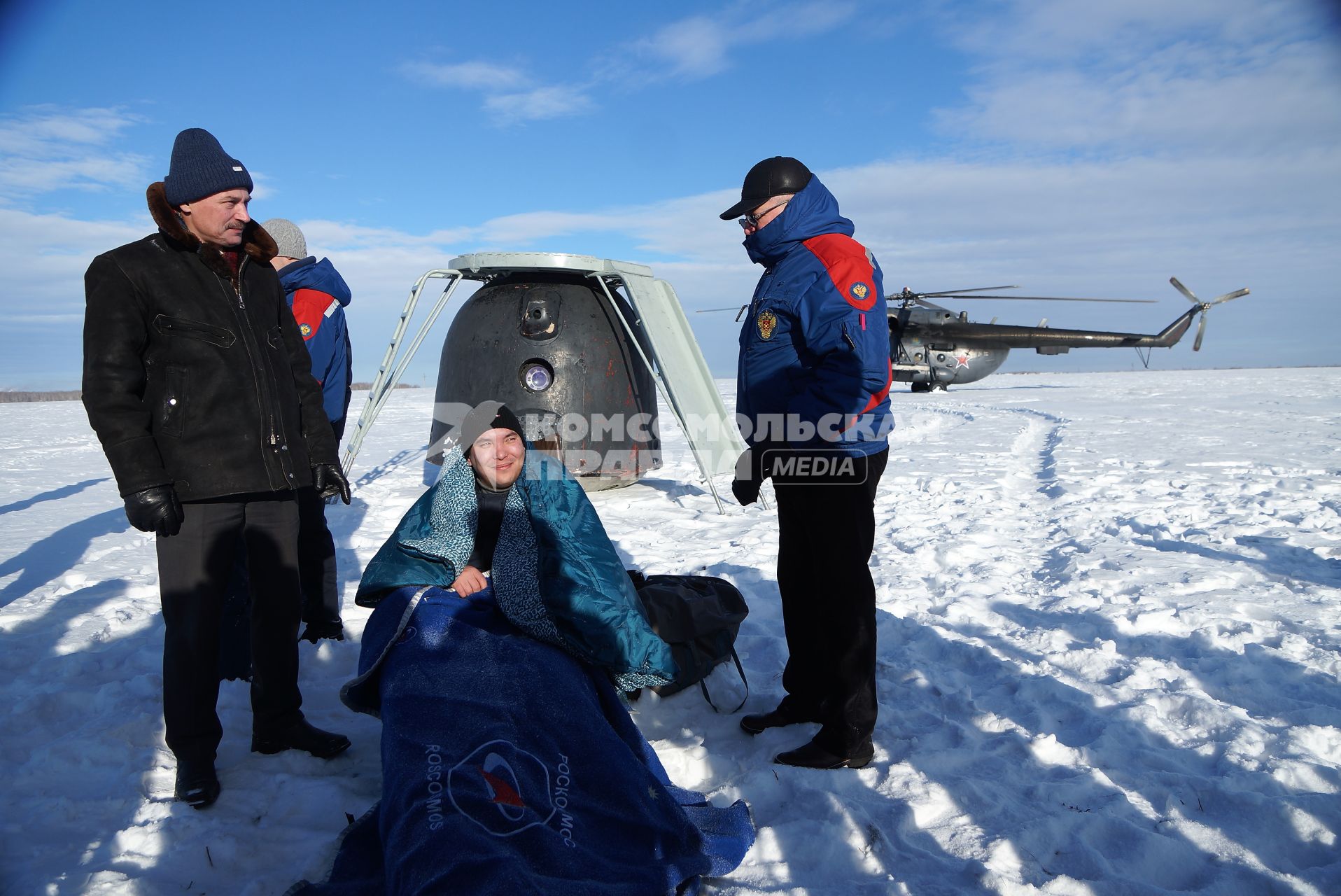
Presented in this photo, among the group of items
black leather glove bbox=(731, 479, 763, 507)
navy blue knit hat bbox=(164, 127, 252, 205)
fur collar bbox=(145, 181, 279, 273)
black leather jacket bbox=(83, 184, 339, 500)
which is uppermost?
navy blue knit hat bbox=(164, 127, 252, 205)

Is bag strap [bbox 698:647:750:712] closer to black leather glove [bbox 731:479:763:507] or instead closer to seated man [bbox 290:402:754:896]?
seated man [bbox 290:402:754:896]

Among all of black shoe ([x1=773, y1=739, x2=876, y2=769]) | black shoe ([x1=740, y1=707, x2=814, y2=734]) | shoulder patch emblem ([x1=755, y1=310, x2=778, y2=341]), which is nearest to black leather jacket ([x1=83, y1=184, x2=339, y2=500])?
shoulder patch emblem ([x1=755, y1=310, x2=778, y2=341])

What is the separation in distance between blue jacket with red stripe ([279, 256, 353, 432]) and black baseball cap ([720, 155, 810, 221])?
7.77ft

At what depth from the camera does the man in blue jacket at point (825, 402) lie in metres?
2.69

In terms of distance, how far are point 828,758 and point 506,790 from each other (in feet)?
3.98

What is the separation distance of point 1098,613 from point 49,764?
4552 mm

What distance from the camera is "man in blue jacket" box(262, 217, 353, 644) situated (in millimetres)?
3941

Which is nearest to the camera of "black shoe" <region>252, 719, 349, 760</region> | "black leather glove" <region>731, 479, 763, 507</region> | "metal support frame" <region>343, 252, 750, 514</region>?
"black shoe" <region>252, 719, 349, 760</region>

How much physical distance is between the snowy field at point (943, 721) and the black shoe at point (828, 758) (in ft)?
0.14

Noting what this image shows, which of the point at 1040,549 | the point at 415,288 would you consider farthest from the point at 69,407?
the point at 1040,549

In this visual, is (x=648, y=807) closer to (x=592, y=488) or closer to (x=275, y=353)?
(x=275, y=353)

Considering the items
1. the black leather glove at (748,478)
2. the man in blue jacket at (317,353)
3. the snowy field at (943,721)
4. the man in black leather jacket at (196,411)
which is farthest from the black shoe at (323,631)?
the black leather glove at (748,478)

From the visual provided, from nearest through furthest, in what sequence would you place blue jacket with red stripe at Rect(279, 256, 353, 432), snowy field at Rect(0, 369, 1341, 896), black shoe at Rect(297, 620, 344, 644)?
snowy field at Rect(0, 369, 1341, 896)
black shoe at Rect(297, 620, 344, 644)
blue jacket with red stripe at Rect(279, 256, 353, 432)

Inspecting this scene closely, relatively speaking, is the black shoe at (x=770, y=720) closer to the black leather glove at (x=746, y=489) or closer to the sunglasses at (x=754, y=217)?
the black leather glove at (x=746, y=489)
